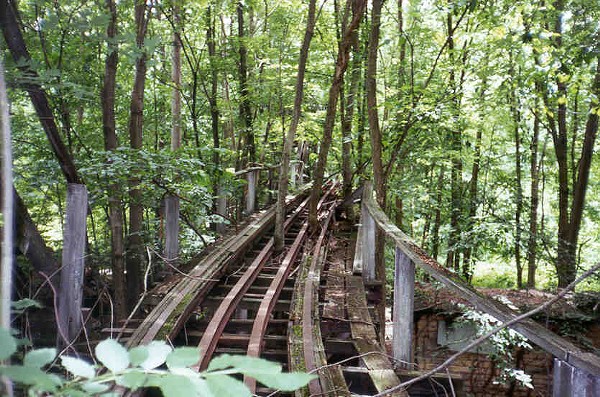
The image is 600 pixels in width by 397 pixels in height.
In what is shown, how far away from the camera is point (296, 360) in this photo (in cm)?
355

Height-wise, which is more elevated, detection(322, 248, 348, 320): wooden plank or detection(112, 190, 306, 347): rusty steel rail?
detection(112, 190, 306, 347): rusty steel rail

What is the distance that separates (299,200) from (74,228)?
9707 mm

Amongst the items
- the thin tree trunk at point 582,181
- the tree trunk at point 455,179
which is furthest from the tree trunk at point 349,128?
the thin tree trunk at point 582,181

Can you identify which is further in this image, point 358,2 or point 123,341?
point 358,2

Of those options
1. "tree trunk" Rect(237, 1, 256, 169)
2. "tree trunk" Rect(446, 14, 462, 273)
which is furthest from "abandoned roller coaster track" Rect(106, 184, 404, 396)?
"tree trunk" Rect(237, 1, 256, 169)

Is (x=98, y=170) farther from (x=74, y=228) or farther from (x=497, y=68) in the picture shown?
(x=497, y=68)

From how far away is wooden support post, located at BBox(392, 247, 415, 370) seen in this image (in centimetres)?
329

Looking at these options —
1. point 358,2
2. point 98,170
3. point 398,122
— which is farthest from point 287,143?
point 98,170

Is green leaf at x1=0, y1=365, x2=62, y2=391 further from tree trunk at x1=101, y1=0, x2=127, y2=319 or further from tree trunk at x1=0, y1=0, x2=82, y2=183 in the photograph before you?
tree trunk at x1=101, y1=0, x2=127, y2=319

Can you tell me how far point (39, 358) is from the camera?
74 centimetres

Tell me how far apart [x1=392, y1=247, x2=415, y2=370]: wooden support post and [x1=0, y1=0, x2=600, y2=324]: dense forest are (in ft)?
6.96

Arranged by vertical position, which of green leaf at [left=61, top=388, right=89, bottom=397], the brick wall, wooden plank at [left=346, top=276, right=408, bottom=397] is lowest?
the brick wall

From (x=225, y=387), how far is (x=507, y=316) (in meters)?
1.72

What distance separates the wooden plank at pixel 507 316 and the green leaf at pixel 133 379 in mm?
1435
